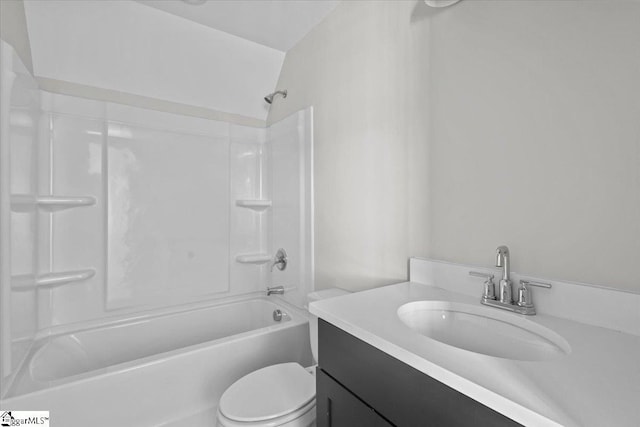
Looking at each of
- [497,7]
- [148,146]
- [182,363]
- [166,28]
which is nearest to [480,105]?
[497,7]

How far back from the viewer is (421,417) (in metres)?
0.68

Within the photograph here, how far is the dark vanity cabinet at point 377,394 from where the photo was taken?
0.61 m

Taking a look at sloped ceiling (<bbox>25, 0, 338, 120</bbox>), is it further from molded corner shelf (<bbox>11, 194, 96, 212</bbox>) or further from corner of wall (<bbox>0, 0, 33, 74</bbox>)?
molded corner shelf (<bbox>11, 194, 96, 212</bbox>)

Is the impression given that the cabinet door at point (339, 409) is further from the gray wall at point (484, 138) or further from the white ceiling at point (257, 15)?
the white ceiling at point (257, 15)

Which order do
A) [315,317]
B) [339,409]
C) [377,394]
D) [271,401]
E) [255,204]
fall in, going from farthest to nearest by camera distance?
1. [255,204]
2. [315,317]
3. [271,401]
4. [339,409]
5. [377,394]

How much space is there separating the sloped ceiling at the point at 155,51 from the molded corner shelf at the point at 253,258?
46.2 inches

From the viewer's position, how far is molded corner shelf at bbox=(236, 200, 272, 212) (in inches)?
96.8

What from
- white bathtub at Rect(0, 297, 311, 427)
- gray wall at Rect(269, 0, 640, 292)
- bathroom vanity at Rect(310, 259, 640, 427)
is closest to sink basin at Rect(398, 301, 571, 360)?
bathroom vanity at Rect(310, 259, 640, 427)

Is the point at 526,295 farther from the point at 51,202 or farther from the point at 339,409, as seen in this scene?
the point at 51,202

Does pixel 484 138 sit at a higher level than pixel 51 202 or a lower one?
higher

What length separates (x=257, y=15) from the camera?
1.89 m

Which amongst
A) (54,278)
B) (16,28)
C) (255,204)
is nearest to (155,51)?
(16,28)

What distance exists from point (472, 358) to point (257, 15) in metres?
2.11

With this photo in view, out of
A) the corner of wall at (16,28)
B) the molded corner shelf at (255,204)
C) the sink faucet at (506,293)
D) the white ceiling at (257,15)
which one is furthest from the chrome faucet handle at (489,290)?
the corner of wall at (16,28)
